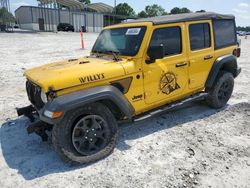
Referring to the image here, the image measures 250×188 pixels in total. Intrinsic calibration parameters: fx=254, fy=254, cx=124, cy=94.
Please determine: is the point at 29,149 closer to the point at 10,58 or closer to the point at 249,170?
the point at 249,170

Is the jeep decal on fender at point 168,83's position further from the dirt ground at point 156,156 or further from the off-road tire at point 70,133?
the off-road tire at point 70,133

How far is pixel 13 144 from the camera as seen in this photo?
164 inches

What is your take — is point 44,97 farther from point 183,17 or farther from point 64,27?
point 64,27

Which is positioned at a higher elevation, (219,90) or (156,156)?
(219,90)

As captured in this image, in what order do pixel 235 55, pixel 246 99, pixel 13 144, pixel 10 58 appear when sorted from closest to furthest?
1. pixel 13 144
2. pixel 235 55
3. pixel 246 99
4. pixel 10 58

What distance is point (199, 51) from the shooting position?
4.87 m

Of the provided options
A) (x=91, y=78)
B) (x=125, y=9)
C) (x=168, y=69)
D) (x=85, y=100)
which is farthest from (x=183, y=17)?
(x=125, y=9)

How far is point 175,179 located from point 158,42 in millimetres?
2169

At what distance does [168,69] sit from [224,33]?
2022 millimetres

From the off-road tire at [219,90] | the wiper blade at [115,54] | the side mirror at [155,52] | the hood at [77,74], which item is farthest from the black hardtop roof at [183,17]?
the off-road tire at [219,90]

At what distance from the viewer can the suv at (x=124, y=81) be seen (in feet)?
11.1

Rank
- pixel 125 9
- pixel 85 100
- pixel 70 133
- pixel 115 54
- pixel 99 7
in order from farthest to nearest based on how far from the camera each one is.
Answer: pixel 125 9 < pixel 99 7 < pixel 115 54 < pixel 70 133 < pixel 85 100

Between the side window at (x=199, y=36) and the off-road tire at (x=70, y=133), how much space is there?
2.20 metres

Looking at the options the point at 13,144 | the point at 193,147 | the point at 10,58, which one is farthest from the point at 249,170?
the point at 10,58
